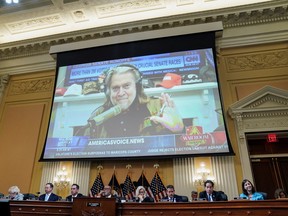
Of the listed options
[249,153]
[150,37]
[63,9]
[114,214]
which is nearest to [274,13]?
[150,37]

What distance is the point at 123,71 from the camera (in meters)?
6.61

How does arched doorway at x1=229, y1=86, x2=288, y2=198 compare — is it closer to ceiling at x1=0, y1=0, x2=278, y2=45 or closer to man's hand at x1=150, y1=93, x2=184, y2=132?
man's hand at x1=150, y1=93, x2=184, y2=132

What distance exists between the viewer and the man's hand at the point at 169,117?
5609 mm

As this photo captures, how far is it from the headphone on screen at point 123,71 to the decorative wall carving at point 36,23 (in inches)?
106

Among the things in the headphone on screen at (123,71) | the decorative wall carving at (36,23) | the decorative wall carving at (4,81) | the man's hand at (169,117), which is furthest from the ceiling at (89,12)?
the man's hand at (169,117)

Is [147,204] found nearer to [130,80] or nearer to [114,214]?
[114,214]

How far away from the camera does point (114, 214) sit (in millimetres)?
3465

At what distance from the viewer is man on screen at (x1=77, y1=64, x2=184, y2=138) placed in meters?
5.73

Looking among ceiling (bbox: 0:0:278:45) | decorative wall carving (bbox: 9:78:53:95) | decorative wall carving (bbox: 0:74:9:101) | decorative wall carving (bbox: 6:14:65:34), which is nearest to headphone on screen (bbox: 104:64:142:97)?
ceiling (bbox: 0:0:278:45)

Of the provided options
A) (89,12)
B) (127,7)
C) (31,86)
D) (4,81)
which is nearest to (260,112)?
(127,7)

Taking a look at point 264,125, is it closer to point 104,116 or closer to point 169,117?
point 169,117

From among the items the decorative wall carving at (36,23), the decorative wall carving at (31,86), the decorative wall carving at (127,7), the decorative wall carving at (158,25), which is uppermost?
the decorative wall carving at (36,23)

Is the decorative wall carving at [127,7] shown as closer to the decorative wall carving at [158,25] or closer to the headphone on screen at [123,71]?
the decorative wall carving at [158,25]

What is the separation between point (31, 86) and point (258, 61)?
6857mm
